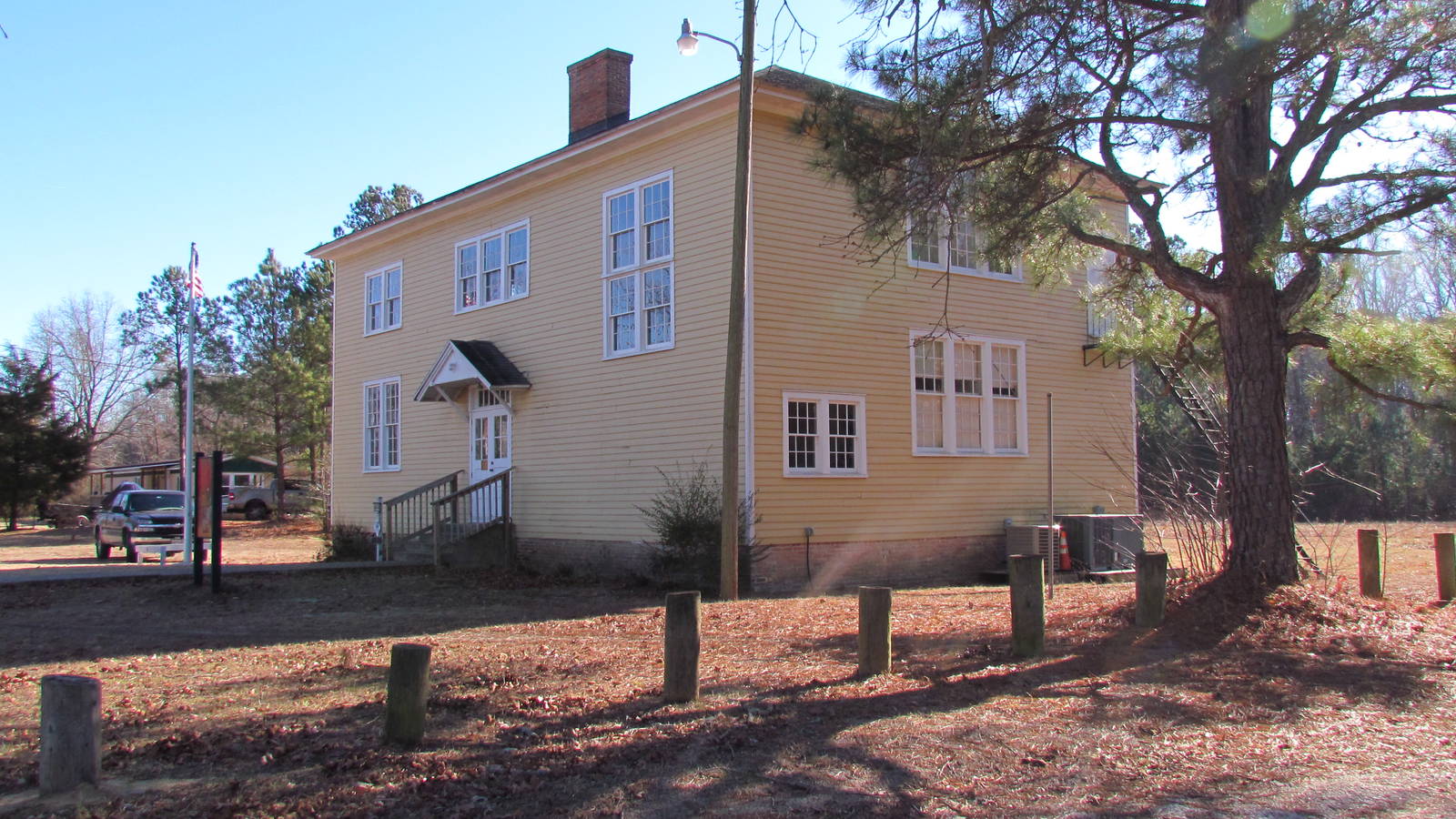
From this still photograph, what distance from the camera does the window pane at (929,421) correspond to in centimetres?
1745

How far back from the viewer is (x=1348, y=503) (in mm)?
43844

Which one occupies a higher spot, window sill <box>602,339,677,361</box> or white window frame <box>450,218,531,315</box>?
white window frame <box>450,218,531,315</box>

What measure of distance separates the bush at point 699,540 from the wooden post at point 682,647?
281 inches

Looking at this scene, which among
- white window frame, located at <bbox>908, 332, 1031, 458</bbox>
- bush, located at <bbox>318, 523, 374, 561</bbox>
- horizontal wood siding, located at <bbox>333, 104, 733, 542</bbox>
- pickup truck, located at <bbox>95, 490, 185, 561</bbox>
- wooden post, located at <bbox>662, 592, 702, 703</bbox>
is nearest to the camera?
wooden post, located at <bbox>662, 592, 702, 703</bbox>

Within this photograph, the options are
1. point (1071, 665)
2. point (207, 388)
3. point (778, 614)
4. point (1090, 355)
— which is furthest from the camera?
point (207, 388)

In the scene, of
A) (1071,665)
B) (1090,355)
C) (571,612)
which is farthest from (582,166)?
(1071,665)

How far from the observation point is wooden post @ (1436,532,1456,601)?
42.5 ft

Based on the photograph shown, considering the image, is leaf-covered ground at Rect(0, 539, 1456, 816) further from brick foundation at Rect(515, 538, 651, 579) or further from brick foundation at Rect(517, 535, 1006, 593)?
brick foundation at Rect(515, 538, 651, 579)

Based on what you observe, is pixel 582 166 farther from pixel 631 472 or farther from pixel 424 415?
pixel 424 415

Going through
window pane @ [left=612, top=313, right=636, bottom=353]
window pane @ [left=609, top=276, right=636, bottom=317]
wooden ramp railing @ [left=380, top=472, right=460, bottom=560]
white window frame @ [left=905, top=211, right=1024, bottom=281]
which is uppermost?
white window frame @ [left=905, top=211, right=1024, bottom=281]

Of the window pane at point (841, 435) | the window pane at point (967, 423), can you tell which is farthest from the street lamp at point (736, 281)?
the window pane at point (967, 423)

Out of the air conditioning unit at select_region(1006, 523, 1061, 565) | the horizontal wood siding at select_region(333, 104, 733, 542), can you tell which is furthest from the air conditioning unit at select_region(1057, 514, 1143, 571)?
the horizontal wood siding at select_region(333, 104, 733, 542)

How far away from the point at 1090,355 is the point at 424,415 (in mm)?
13069

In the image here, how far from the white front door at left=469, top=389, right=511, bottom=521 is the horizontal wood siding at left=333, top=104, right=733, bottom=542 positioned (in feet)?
1.24
